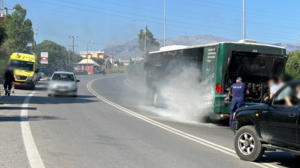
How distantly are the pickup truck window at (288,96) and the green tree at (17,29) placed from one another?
53.2 metres

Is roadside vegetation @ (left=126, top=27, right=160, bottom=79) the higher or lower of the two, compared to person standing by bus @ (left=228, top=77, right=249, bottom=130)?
higher

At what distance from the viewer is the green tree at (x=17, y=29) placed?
179ft

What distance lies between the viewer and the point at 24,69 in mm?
30766

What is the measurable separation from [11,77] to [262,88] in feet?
51.2

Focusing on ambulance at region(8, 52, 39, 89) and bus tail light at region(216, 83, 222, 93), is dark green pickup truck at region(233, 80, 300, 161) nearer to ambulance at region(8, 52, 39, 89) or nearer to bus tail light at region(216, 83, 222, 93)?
bus tail light at region(216, 83, 222, 93)

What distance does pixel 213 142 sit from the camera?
30.6 feet

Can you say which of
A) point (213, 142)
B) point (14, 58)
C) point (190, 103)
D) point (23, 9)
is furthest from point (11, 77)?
point (23, 9)

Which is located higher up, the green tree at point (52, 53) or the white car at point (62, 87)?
the green tree at point (52, 53)

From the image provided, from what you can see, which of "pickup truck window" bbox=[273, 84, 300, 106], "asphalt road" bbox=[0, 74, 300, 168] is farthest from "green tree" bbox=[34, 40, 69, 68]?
"pickup truck window" bbox=[273, 84, 300, 106]

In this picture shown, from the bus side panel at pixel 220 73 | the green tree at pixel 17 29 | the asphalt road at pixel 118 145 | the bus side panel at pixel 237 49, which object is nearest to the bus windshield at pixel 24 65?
the asphalt road at pixel 118 145

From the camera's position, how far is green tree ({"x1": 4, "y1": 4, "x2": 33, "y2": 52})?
5450 centimetres

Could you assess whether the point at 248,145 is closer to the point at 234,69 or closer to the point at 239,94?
the point at 239,94

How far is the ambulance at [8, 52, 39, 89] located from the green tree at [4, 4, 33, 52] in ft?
82.2

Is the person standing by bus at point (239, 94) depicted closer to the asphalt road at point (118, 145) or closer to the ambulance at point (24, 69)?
the asphalt road at point (118, 145)
